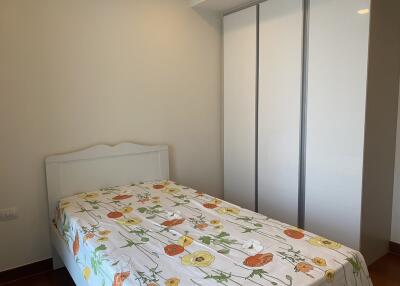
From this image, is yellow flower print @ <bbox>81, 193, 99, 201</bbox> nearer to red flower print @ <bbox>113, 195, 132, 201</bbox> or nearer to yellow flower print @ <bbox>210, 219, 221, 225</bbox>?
red flower print @ <bbox>113, 195, 132, 201</bbox>

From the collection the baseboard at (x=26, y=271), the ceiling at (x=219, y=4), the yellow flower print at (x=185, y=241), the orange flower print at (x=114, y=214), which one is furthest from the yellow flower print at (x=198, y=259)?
the ceiling at (x=219, y=4)

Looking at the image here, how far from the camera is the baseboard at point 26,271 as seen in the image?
2.38m

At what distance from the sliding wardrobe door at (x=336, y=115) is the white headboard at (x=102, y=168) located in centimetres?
141

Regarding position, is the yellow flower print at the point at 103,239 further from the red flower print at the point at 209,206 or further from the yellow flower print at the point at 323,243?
the yellow flower print at the point at 323,243

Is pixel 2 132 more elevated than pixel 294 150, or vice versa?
pixel 2 132

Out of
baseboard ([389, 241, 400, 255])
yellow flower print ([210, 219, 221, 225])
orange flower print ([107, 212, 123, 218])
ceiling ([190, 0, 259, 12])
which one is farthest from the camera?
ceiling ([190, 0, 259, 12])

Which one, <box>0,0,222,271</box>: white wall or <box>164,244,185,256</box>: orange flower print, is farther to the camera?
<box>0,0,222,271</box>: white wall

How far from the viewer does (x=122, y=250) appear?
1.61m

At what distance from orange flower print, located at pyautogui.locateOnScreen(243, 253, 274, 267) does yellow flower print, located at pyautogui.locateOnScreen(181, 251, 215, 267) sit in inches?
6.7

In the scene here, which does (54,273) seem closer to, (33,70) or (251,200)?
(33,70)

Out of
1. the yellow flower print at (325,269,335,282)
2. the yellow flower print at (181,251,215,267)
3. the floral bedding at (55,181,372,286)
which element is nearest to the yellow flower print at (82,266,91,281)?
the floral bedding at (55,181,372,286)

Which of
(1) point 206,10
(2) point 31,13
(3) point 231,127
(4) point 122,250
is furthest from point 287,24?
(4) point 122,250

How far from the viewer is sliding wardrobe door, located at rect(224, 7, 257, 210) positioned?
10.1 feet

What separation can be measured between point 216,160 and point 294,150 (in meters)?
1.02
